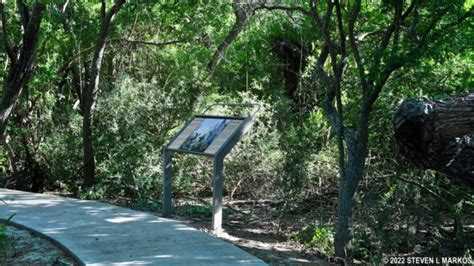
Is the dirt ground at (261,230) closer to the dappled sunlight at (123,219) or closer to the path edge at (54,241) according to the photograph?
the dappled sunlight at (123,219)

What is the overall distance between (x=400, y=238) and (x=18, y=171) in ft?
29.4

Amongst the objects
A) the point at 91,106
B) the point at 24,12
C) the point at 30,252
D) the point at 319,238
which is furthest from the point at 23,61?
the point at 319,238

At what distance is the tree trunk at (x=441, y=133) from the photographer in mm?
3891

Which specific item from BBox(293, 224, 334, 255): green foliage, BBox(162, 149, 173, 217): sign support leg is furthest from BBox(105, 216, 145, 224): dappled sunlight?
BBox(293, 224, 334, 255): green foliage

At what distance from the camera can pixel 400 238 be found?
7.64m

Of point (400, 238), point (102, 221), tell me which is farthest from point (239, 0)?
point (400, 238)

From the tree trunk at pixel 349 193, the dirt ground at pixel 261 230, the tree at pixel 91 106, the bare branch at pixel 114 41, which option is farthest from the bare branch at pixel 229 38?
the tree trunk at pixel 349 193

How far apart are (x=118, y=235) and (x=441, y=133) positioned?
5.06 meters

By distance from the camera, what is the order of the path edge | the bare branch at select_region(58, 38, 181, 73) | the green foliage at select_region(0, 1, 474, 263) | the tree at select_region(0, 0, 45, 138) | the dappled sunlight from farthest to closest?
the bare branch at select_region(58, 38, 181, 73)
the tree at select_region(0, 0, 45, 138)
the dappled sunlight
the green foliage at select_region(0, 1, 474, 263)
the path edge

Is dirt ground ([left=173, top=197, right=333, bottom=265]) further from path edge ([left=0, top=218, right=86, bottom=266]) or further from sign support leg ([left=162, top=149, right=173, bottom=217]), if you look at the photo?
path edge ([left=0, top=218, right=86, bottom=266])

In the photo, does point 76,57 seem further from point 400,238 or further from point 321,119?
point 400,238

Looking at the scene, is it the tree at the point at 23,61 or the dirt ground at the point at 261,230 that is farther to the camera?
the tree at the point at 23,61

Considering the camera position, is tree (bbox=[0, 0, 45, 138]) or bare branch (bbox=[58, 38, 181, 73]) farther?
bare branch (bbox=[58, 38, 181, 73])

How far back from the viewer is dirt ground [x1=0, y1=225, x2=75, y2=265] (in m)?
6.75
